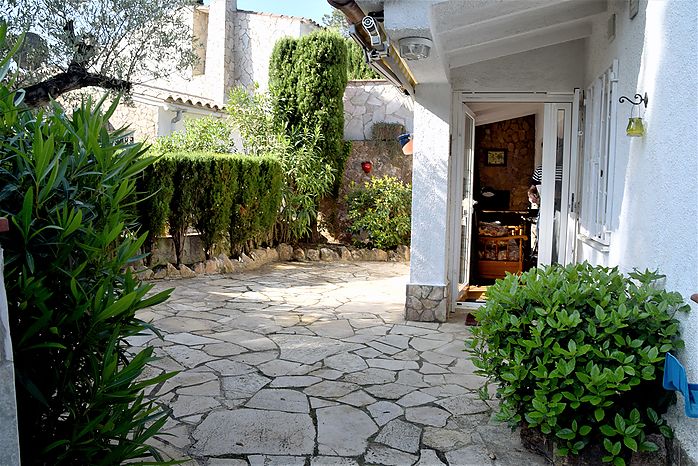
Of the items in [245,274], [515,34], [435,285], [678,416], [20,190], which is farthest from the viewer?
[245,274]

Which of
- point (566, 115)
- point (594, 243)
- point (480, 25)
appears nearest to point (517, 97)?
point (566, 115)

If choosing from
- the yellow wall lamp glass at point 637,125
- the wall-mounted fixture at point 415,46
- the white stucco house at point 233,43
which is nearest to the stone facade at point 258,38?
the white stucco house at point 233,43

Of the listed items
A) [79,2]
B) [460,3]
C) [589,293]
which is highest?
[79,2]

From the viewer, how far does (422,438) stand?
3.97 metres

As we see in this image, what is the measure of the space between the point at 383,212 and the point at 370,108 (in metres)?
2.50

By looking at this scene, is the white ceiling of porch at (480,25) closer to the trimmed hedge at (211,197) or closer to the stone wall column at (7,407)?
the stone wall column at (7,407)

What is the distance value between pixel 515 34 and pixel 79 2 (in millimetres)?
4424

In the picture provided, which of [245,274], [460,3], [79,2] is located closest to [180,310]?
[245,274]

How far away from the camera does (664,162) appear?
3594 millimetres

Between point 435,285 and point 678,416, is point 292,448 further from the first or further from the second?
point 435,285

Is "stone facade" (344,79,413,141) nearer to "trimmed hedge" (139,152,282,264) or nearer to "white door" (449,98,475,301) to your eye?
"trimmed hedge" (139,152,282,264)

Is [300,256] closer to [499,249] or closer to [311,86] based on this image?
[311,86]

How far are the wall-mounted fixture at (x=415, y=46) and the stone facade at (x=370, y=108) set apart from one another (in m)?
7.85

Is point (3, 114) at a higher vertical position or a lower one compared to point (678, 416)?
higher
